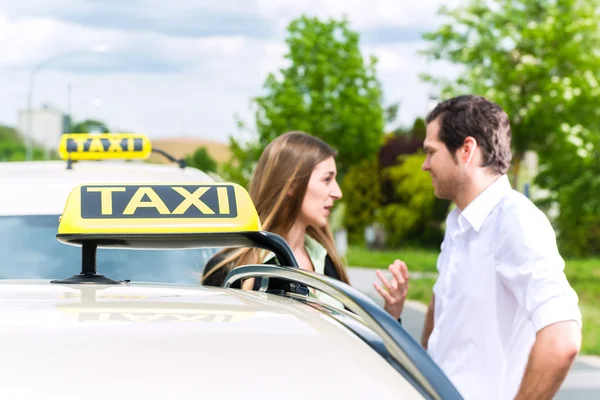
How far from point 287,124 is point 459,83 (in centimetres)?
2533

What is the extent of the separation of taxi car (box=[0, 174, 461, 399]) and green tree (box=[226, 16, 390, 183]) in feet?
163

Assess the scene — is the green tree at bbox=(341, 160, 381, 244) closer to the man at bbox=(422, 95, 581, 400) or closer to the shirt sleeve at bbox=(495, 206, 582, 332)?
the man at bbox=(422, 95, 581, 400)

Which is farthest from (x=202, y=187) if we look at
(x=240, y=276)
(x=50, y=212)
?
(x=50, y=212)

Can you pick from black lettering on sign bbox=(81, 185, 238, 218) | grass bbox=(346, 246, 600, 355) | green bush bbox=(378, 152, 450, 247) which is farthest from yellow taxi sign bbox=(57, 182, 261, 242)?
green bush bbox=(378, 152, 450, 247)

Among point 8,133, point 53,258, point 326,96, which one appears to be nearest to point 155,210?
point 53,258

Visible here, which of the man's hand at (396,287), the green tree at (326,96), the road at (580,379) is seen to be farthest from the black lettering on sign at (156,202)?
the green tree at (326,96)

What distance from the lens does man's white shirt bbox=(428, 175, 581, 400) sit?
3.04 meters

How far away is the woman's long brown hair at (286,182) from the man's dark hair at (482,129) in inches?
41.8

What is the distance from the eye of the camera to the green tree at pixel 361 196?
230ft

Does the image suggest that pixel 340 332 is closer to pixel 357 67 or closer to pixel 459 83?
pixel 459 83

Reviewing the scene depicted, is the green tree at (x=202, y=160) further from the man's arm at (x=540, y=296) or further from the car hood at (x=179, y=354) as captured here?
the car hood at (x=179, y=354)

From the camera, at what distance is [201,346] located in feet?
5.00

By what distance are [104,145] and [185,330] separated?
4.65 meters

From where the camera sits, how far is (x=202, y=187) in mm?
2473
